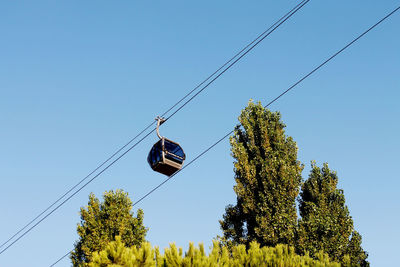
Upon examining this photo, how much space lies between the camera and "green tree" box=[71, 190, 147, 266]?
24.0 m

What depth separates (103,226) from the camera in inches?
974

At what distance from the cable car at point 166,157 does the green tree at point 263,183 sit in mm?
10765

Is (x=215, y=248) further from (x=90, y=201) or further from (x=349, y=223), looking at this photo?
(x=90, y=201)

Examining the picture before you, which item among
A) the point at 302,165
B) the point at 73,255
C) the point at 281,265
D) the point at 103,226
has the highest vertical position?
the point at 302,165

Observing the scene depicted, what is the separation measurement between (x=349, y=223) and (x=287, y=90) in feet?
46.1

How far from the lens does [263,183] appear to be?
23.6m

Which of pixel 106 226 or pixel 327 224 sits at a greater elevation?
pixel 106 226

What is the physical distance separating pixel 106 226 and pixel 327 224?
13.2m

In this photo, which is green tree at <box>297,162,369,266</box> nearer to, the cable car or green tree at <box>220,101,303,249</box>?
green tree at <box>220,101,303,249</box>

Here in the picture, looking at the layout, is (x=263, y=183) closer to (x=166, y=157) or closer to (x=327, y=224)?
(x=327, y=224)

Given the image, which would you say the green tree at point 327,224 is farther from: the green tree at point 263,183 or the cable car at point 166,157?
the cable car at point 166,157

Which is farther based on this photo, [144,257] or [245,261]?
[245,261]

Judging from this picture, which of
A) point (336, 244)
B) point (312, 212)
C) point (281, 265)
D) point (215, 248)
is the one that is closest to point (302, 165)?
point (312, 212)

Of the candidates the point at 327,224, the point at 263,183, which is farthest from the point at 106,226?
the point at 327,224
